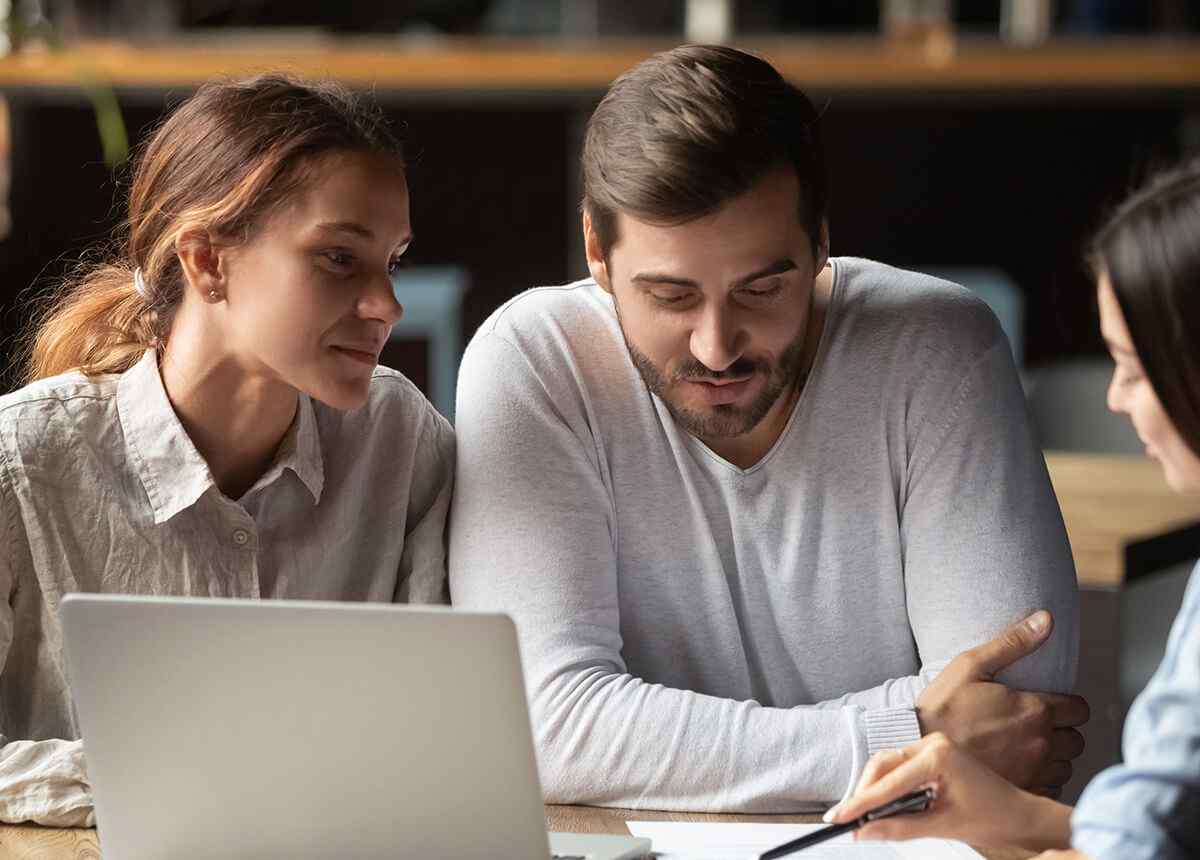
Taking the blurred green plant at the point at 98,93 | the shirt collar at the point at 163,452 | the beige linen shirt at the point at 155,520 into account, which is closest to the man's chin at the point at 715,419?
the beige linen shirt at the point at 155,520

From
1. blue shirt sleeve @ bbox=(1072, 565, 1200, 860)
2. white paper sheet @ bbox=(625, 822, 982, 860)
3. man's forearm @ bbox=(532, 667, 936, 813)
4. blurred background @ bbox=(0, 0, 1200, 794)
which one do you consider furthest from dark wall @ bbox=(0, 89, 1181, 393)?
blue shirt sleeve @ bbox=(1072, 565, 1200, 860)

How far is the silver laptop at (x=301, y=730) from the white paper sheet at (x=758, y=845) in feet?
0.56

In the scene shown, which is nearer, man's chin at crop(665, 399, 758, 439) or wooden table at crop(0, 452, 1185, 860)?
man's chin at crop(665, 399, 758, 439)

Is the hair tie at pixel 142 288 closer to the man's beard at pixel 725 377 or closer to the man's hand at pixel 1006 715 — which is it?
the man's beard at pixel 725 377

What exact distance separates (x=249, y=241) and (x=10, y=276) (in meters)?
2.20

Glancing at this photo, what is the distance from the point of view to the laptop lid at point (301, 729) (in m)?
1.01

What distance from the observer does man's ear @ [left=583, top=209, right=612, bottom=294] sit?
1.52m

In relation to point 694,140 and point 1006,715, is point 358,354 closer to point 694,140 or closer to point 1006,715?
point 694,140

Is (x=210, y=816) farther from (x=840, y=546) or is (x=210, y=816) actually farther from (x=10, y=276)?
(x=10, y=276)

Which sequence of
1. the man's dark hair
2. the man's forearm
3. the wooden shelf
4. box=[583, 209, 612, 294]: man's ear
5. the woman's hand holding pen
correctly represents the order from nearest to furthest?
the woman's hand holding pen, the man's forearm, the man's dark hair, box=[583, 209, 612, 294]: man's ear, the wooden shelf

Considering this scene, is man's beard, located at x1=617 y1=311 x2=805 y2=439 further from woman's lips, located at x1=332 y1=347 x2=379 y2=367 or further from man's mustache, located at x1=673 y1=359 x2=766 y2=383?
woman's lips, located at x1=332 y1=347 x2=379 y2=367

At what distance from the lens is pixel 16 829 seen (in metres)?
1.26

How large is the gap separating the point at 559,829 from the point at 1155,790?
0.49 m

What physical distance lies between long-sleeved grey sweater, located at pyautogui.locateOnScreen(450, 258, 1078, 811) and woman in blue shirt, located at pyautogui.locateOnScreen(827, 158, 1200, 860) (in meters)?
0.32
